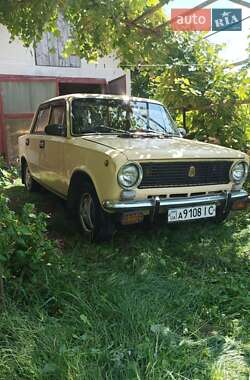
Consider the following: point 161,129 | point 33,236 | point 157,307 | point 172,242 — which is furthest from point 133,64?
point 157,307

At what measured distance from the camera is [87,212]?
15.4ft

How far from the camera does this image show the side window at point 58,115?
5.53 m

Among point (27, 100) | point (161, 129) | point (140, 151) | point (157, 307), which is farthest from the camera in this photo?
point (27, 100)

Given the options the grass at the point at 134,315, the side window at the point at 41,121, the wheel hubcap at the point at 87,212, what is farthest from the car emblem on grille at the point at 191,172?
the side window at the point at 41,121

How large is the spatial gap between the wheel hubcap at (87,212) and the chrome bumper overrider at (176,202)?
22.0 inches

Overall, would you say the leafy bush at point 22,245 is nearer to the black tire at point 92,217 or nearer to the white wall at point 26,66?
the black tire at point 92,217

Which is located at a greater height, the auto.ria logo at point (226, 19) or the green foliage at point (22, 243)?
the auto.ria logo at point (226, 19)

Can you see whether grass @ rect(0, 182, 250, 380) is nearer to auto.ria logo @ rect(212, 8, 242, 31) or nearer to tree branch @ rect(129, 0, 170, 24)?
tree branch @ rect(129, 0, 170, 24)

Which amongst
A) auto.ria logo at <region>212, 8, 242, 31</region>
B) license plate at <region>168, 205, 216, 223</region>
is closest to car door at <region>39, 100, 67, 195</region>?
license plate at <region>168, 205, 216, 223</region>

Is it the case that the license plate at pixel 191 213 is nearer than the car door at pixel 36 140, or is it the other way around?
the license plate at pixel 191 213

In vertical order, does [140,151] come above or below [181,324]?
above

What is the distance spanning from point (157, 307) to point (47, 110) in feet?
13.9

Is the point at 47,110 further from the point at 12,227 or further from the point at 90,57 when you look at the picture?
the point at 12,227

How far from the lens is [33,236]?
3352mm
